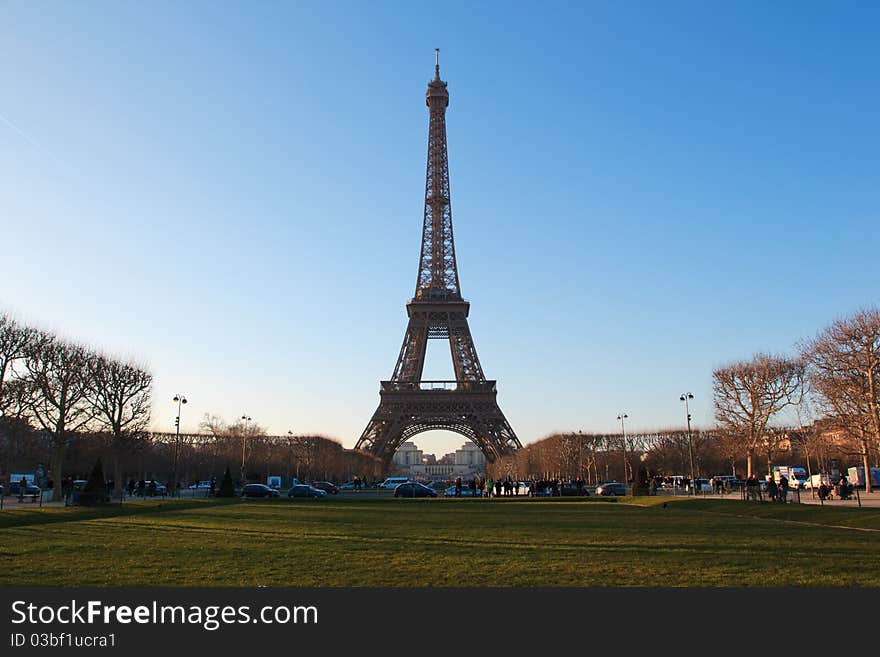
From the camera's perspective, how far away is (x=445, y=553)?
14.3 m

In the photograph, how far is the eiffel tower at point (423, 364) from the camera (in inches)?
3108

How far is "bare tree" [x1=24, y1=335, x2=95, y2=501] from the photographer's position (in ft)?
142

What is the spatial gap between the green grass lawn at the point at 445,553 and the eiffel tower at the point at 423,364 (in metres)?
54.1

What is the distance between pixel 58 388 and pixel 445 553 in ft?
134

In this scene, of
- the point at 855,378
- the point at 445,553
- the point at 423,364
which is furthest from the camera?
the point at 423,364

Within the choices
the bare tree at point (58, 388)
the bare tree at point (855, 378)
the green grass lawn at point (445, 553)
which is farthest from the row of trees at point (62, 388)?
the bare tree at point (855, 378)

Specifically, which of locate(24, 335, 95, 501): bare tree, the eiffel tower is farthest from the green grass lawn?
the eiffel tower

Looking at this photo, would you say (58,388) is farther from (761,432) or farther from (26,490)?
(761,432)

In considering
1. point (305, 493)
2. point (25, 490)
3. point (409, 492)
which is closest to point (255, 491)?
point (305, 493)

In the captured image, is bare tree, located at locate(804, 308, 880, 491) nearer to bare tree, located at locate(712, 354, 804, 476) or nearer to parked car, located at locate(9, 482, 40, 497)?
bare tree, located at locate(712, 354, 804, 476)

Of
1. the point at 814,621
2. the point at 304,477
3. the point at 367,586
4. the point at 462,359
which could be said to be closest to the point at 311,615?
the point at 367,586

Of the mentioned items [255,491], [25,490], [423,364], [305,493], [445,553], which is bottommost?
[305,493]

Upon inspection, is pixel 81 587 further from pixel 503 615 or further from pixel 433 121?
pixel 433 121

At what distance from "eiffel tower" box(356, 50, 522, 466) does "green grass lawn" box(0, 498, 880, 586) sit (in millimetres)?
54141
